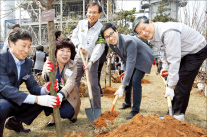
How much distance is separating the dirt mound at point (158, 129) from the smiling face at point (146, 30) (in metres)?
1.06

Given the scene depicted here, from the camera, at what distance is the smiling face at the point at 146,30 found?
2375 millimetres

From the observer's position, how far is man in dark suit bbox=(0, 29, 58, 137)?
6.88 feet

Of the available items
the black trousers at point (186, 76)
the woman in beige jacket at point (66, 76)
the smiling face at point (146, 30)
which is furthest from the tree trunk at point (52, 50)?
the black trousers at point (186, 76)

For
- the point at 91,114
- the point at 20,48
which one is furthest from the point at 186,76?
the point at 20,48

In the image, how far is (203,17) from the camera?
582cm

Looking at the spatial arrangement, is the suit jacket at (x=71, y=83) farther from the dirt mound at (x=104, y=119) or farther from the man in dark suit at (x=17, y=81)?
the dirt mound at (x=104, y=119)

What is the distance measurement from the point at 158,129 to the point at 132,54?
1.38 meters

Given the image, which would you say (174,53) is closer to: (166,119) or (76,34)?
(166,119)

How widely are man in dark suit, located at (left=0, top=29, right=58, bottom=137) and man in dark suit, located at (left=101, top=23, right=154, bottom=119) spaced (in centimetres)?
121

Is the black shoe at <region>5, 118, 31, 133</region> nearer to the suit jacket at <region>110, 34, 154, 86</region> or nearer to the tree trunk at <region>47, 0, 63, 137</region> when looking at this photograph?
the tree trunk at <region>47, 0, 63, 137</region>

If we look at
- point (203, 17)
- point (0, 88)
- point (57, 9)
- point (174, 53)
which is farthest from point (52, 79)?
point (57, 9)

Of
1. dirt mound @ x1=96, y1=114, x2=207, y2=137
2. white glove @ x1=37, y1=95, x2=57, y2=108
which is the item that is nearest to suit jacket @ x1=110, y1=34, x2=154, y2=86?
dirt mound @ x1=96, y1=114, x2=207, y2=137

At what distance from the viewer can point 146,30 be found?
93.8 inches

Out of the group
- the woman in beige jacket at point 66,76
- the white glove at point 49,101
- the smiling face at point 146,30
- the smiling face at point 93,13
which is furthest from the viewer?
the smiling face at point 93,13
